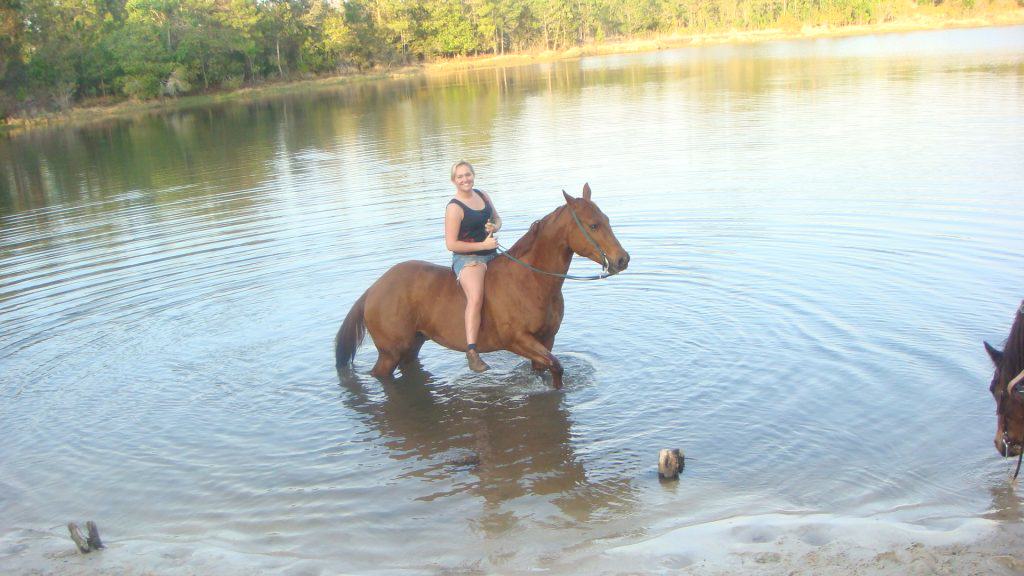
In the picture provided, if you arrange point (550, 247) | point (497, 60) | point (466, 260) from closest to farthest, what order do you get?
point (550, 247) → point (466, 260) → point (497, 60)

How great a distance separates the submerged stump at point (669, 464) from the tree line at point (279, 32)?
219 ft

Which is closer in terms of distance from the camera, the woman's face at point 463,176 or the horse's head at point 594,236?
the horse's head at point 594,236

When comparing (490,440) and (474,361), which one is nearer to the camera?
(490,440)

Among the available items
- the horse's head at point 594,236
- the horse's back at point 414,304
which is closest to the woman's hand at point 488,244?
the horse's back at point 414,304

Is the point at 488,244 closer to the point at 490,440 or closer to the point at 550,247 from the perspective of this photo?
the point at 550,247

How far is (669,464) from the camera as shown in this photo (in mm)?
6516

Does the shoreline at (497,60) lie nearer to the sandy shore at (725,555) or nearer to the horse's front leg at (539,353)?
the horse's front leg at (539,353)

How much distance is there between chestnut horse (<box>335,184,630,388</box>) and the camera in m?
8.02

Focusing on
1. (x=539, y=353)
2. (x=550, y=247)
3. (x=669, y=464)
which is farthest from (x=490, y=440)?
(x=550, y=247)

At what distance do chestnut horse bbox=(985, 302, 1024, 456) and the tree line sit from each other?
68.5m

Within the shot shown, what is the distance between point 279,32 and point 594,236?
313 feet

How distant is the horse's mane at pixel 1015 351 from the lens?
17.2ft

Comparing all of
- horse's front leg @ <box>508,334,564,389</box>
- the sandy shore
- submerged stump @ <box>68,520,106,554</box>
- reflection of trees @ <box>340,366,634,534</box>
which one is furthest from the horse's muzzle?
submerged stump @ <box>68,520,106,554</box>

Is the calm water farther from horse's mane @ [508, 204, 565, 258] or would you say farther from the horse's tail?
horse's mane @ [508, 204, 565, 258]
